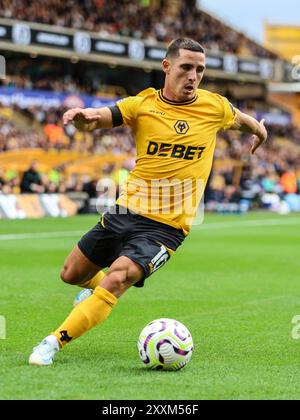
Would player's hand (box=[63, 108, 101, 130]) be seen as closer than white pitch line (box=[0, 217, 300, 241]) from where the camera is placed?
Yes

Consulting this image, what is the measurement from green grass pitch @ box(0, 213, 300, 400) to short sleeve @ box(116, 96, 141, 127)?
198 cm

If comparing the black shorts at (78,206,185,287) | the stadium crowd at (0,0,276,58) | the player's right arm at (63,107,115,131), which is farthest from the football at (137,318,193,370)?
the stadium crowd at (0,0,276,58)

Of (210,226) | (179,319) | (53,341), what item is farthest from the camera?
(210,226)

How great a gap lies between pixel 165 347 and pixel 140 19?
137 feet

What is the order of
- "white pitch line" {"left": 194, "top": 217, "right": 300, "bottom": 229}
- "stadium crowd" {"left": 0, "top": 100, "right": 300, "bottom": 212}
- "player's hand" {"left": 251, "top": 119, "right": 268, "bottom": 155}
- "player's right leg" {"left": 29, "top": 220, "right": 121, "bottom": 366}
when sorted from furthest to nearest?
"stadium crowd" {"left": 0, "top": 100, "right": 300, "bottom": 212}
"white pitch line" {"left": 194, "top": 217, "right": 300, "bottom": 229}
"player's hand" {"left": 251, "top": 119, "right": 268, "bottom": 155}
"player's right leg" {"left": 29, "top": 220, "right": 121, "bottom": 366}

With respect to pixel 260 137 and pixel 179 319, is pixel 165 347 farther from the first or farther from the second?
pixel 179 319

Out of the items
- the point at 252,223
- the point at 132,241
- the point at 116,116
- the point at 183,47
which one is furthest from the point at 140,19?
the point at 132,241

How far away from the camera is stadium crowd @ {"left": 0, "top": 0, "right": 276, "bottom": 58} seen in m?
39.8

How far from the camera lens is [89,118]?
7.00 metres

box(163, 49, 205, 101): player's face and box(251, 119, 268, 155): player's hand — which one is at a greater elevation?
box(163, 49, 205, 101): player's face

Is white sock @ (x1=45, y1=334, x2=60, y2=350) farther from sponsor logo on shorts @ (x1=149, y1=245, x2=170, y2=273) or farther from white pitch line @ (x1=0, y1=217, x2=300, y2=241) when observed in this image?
white pitch line @ (x1=0, y1=217, x2=300, y2=241)

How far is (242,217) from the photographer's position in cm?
3259

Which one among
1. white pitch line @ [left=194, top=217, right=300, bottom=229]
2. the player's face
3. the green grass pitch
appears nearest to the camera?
the green grass pitch

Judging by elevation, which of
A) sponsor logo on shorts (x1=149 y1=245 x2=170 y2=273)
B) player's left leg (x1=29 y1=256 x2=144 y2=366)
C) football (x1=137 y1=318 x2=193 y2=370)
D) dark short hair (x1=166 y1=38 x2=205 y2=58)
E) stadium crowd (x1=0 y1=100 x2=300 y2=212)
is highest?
dark short hair (x1=166 y1=38 x2=205 y2=58)
